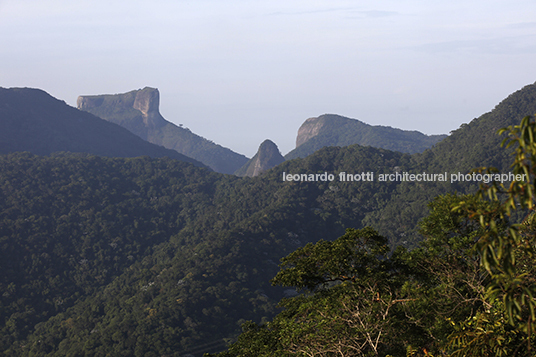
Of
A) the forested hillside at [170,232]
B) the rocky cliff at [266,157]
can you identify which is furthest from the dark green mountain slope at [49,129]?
the forested hillside at [170,232]

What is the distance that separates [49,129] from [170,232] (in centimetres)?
9414

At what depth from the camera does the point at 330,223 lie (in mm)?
91562

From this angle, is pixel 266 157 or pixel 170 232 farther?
pixel 266 157

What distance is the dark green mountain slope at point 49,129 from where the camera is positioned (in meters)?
158

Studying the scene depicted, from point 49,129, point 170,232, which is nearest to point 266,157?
point 49,129

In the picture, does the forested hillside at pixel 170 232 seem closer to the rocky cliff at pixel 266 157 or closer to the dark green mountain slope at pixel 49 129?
the dark green mountain slope at pixel 49 129

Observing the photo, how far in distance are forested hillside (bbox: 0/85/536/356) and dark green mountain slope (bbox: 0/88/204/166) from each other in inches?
1946

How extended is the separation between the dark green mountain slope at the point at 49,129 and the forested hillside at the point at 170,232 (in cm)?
4942

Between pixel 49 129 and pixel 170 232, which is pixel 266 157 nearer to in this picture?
pixel 49 129

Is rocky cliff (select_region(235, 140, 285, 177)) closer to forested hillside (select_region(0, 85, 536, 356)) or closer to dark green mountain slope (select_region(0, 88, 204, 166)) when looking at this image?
dark green mountain slope (select_region(0, 88, 204, 166))

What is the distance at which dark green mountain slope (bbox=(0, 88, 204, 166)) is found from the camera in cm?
15775

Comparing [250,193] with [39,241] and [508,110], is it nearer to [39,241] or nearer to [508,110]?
[39,241]

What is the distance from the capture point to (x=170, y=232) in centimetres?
10388

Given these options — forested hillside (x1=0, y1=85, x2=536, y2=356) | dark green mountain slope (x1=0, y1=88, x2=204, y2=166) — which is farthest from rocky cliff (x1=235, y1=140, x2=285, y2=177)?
forested hillside (x1=0, y1=85, x2=536, y2=356)
